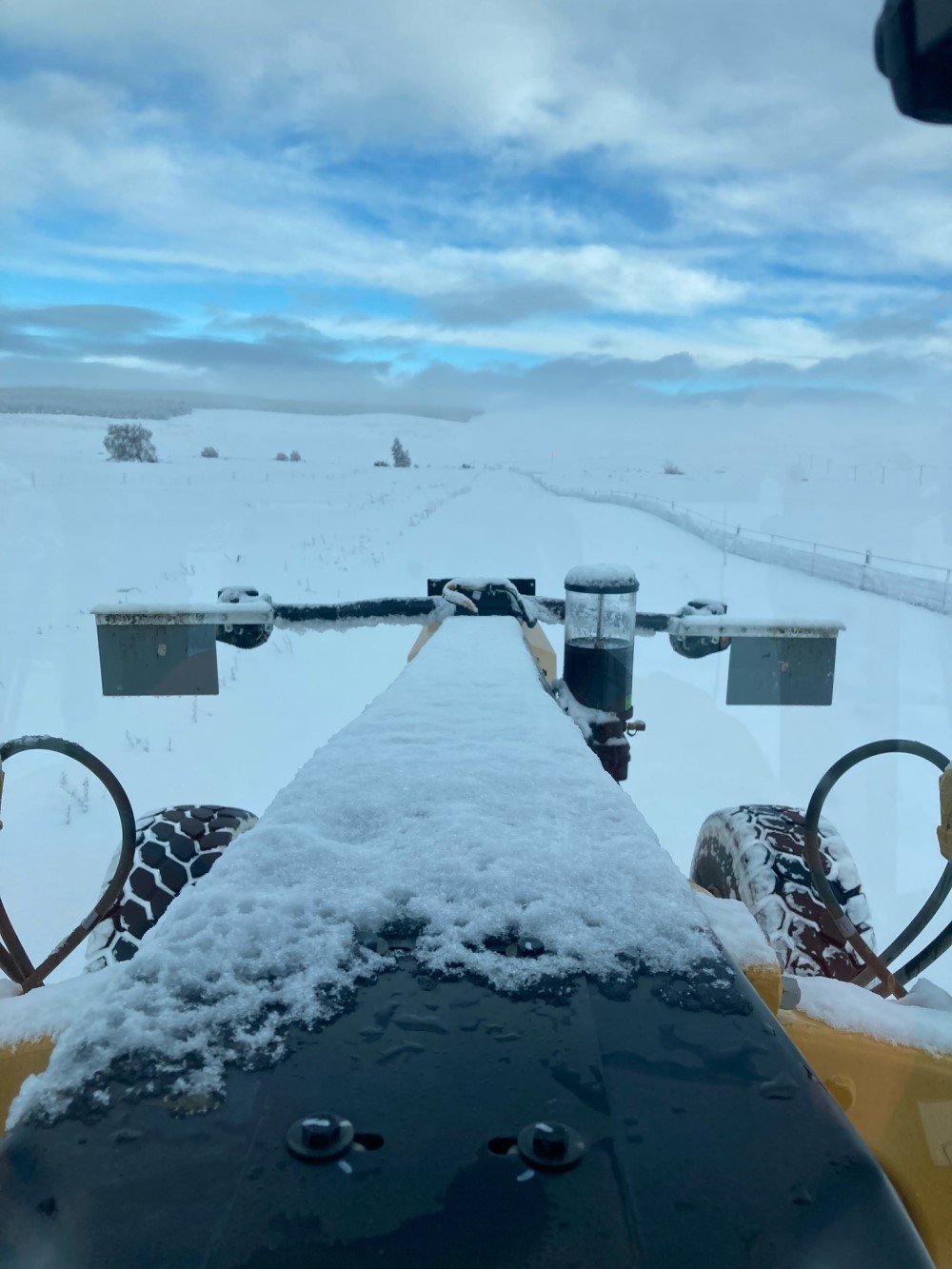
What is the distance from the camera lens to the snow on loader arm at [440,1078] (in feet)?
2.00

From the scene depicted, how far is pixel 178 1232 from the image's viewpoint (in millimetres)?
601

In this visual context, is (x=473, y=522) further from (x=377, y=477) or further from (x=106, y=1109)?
(x=106, y=1109)

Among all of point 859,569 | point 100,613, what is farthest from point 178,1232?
point 859,569

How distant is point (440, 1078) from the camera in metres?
0.80

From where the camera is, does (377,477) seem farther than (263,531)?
Yes

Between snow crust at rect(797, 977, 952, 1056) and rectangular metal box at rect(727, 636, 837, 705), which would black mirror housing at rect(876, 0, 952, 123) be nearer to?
snow crust at rect(797, 977, 952, 1056)

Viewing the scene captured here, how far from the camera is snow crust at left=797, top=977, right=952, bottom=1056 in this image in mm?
1188

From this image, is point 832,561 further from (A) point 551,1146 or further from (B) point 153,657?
(A) point 551,1146

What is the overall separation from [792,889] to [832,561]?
17.7m

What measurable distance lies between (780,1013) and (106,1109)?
91 cm

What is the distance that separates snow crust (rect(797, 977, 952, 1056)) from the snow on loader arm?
0.58ft

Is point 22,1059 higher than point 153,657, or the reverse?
point 22,1059

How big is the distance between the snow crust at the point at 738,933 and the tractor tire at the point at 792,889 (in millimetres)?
1301

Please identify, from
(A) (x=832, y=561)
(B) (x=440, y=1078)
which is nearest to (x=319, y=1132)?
(B) (x=440, y=1078)
